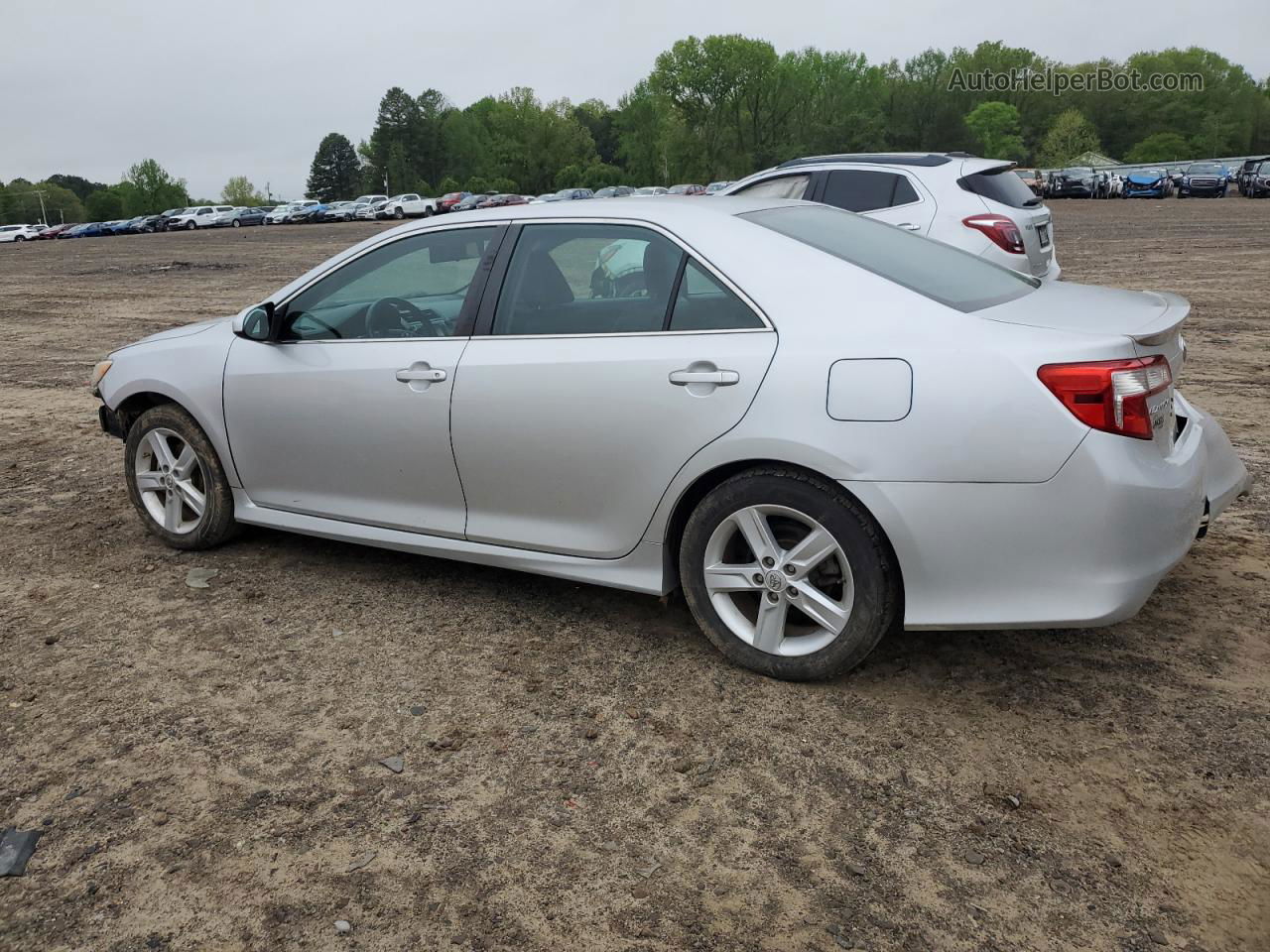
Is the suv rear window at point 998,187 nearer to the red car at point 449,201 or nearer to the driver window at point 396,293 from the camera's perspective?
the driver window at point 396,293

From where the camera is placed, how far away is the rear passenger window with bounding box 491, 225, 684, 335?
154 inches

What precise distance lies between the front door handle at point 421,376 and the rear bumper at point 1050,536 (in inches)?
66.9

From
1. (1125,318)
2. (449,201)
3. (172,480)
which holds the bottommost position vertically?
(172,480)

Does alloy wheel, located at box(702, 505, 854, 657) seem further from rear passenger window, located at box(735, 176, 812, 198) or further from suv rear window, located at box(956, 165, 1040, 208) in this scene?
rear passenger window, located at box(735, 176, 812, 198)

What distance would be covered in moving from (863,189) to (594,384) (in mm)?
6667

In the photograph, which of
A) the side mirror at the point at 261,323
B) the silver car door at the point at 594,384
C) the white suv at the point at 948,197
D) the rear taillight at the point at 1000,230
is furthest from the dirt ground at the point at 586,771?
the white suv at the point at 948,197

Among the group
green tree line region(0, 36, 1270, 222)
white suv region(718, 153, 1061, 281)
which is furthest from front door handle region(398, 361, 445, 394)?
green tree line region(0, 36, 1270, 222)

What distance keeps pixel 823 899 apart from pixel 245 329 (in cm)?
351

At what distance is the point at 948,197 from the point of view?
9.25 metres

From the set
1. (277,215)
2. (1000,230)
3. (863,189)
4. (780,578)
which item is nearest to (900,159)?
(863,189)

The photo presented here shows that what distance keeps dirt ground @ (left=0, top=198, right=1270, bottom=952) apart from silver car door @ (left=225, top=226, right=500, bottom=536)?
45 centimetres

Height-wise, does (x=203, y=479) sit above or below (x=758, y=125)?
→ below

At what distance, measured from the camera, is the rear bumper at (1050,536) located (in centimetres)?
316

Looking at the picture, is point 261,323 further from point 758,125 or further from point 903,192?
point 758,125
